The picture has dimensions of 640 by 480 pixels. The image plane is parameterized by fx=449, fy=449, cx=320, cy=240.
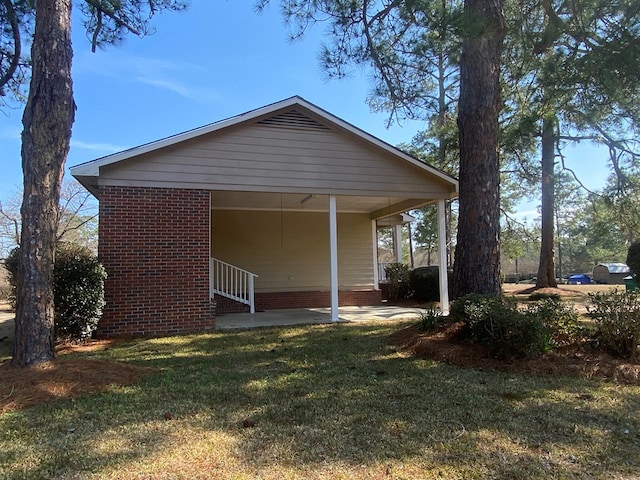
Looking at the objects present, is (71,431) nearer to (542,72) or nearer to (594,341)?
(594,341)

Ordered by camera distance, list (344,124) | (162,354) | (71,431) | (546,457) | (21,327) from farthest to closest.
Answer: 1. (344,124)
2. (162,354)
3. (21,327)
4. (71,431)
5. (546,457)

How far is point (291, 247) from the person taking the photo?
12.6m

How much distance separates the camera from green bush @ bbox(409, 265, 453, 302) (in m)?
12.8

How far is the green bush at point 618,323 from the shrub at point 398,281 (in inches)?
354

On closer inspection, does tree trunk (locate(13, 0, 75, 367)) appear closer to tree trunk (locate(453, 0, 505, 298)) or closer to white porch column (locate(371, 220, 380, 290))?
tree trunk (locate(453, 0, 505, 298))

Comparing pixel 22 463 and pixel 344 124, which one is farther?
pixel 344 124

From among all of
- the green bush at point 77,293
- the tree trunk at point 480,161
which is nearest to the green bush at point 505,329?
the tree trunk at point 480,161

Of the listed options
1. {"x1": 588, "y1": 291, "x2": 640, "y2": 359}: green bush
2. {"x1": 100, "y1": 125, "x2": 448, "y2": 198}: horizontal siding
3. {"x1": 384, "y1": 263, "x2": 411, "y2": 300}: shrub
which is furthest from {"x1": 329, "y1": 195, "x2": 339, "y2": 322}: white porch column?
{"x1": 384, "y1": 263, "x2": 411, "y2": 300}: shrub

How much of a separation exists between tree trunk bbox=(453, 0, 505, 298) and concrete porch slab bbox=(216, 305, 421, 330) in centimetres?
323

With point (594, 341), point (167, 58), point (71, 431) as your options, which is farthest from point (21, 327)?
point (167, 58)

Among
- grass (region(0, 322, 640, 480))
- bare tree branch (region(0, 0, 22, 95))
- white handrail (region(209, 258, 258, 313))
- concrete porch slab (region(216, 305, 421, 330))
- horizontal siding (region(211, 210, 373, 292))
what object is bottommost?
grass (region(0, 322, 640, 480))

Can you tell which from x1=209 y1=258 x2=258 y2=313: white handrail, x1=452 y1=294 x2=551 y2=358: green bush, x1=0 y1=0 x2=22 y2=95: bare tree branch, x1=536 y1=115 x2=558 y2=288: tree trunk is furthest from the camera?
x1=536 y1=115 x2=558 y2=288: tree trunk

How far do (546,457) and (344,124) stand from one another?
7454 millimetres

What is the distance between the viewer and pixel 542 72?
8.47 metres
